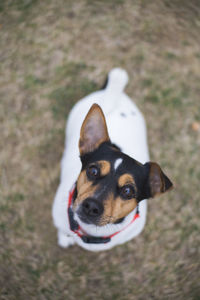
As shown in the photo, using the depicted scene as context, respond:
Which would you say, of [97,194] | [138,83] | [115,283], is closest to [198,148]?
[138,83]

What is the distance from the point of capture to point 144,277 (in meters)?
4.11

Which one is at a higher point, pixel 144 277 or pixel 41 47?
pixel 41 47

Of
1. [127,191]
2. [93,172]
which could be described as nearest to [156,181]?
[127,191]

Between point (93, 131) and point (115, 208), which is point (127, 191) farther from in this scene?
point (93, 131)

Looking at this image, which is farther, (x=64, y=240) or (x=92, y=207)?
(x=64, y=240)

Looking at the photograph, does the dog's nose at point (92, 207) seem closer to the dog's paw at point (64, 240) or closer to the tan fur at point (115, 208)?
the tan fur at point (115, 208)

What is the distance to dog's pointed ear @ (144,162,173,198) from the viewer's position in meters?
2.34

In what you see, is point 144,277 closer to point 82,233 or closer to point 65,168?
point 82,233

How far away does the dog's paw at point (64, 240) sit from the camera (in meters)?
3.93

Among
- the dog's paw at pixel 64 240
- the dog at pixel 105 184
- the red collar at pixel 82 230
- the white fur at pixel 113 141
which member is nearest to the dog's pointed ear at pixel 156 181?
the dog at pixel 105 184

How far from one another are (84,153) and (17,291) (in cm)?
247

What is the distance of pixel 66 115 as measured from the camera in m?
4.70

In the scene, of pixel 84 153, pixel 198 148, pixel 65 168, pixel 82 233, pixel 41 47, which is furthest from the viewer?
pixel 41 47

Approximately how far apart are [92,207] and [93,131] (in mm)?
695
